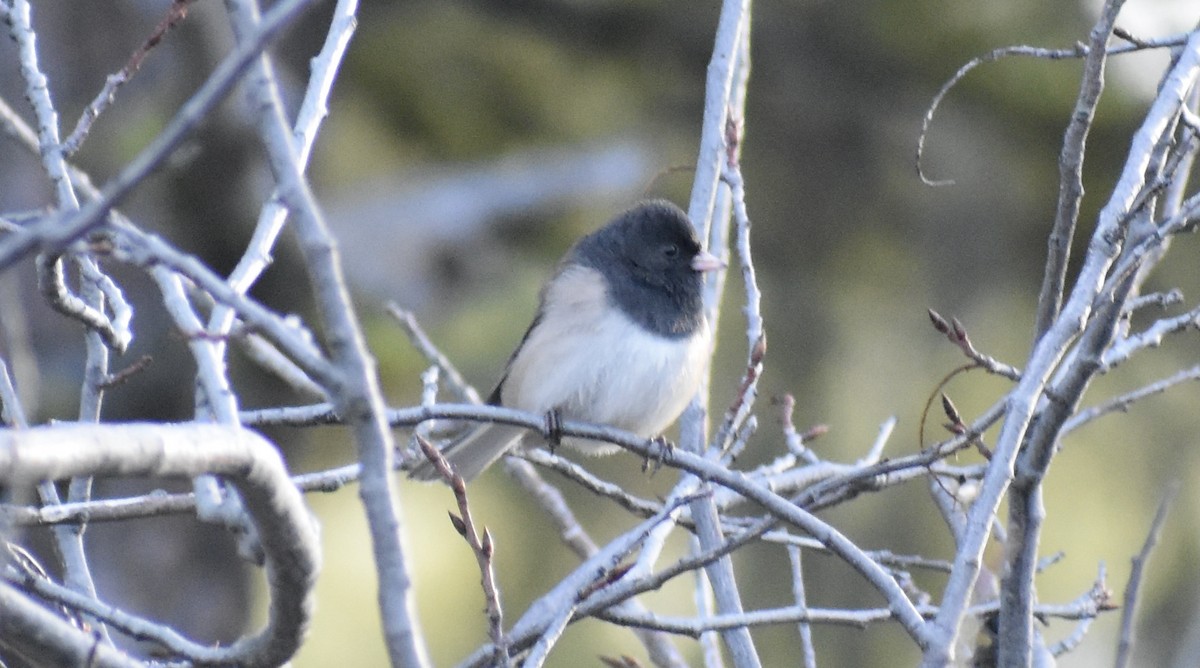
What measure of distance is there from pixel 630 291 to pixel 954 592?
1.56 metres

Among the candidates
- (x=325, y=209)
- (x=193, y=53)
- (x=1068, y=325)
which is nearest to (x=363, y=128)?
(x=325, y=209)

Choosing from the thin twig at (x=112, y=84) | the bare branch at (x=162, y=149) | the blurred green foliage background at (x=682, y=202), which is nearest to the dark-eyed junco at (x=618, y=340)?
the thin twig at (x=112, y=84)

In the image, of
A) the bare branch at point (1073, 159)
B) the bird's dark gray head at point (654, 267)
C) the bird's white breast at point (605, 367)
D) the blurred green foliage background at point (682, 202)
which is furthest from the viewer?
→ the blurred green foliage background at point (682, 202)

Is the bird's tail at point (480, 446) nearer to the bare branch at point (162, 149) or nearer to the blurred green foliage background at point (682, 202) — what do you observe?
the blurred green foliage background at point (682, 202)

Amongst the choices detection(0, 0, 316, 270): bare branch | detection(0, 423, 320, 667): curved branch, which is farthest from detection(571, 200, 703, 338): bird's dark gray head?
detection(0, 0, 316, 270): bare branch

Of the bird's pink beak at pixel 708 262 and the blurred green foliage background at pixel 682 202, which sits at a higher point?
the blurred green foliage background at pixel 682 202

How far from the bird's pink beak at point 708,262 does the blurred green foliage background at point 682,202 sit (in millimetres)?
1440

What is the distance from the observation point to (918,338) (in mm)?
5184

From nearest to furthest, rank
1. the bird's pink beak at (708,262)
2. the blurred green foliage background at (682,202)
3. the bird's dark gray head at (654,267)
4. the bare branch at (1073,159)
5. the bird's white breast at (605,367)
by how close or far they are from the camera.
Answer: the bare branch at (1073,159) < the bird's pink beak at (708,262) < the bird's white breast at (605,367) < the bird's dark gray head at (654,267) < the blurred green foliage background at (682,202)

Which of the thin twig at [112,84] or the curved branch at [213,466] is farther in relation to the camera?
the thin twig at [112,84]

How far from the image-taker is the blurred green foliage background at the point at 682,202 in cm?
456

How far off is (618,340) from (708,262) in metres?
0.26

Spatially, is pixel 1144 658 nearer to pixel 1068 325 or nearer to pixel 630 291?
pixel 630 291

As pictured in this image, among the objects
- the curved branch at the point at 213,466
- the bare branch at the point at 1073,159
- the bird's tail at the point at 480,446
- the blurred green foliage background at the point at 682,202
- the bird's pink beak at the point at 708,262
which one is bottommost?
the curved branch at the point at 213,466
